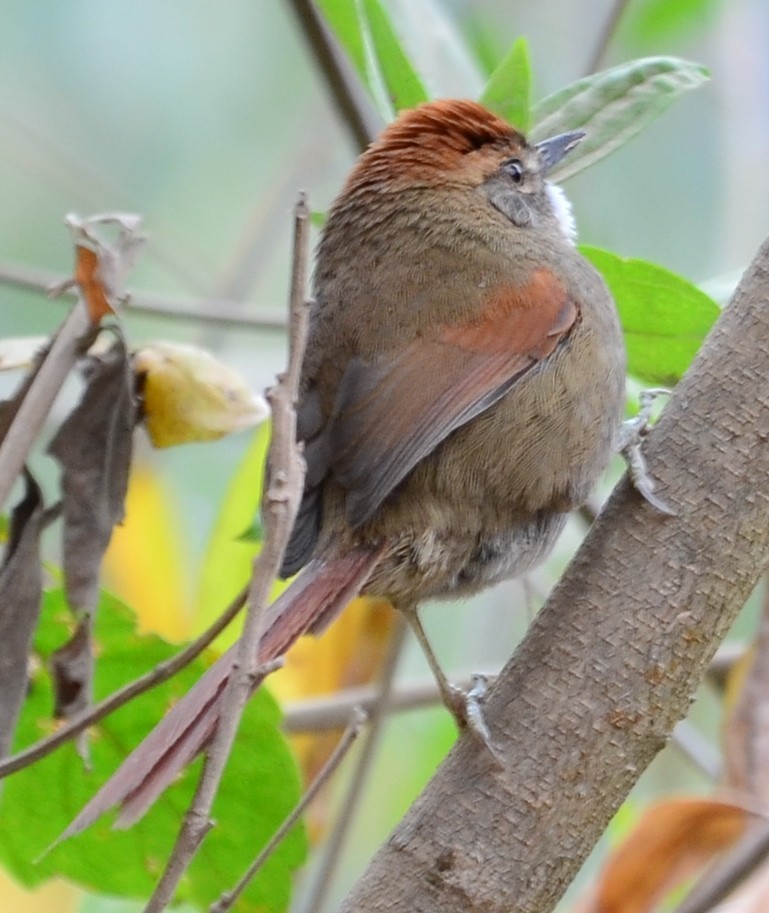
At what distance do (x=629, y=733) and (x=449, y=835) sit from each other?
0.23 metres

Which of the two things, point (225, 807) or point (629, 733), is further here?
point (225, 807)

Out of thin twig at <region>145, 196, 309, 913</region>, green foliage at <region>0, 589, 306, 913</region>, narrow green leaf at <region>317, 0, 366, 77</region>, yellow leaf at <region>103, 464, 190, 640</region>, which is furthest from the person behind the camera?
yellow leaf at <region>103, 464, 190, 640</region>

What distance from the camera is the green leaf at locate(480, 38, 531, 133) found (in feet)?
7.34

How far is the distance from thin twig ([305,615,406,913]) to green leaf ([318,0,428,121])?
86 cm

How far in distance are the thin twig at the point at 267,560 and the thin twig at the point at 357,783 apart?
1.09 metres

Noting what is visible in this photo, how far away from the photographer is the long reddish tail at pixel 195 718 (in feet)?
4.83

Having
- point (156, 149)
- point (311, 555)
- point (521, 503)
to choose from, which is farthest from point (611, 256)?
point (156, 149)

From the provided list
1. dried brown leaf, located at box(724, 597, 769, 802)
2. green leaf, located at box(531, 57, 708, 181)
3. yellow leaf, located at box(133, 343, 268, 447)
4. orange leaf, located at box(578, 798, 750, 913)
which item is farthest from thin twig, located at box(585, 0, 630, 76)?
orange leaf, located at box(578, 798, 750, 913)

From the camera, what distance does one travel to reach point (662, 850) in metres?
2.15

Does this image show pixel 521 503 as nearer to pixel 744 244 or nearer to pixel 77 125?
pixel 744 244

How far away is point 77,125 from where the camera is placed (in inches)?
212

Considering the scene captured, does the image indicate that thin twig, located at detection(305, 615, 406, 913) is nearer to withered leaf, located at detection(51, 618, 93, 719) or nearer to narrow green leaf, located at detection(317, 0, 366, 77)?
withered leaf, located at detection(51, 618, 93, 719)

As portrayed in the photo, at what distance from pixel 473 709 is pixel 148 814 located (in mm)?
627

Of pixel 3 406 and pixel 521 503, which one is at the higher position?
pixel 3 406
